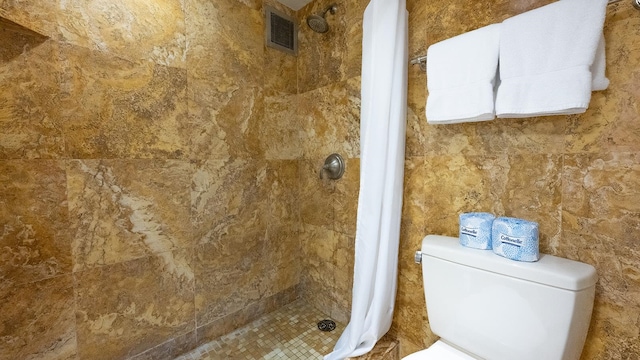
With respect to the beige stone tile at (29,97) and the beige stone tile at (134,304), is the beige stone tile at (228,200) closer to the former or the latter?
the beige stone tile at (134,304)

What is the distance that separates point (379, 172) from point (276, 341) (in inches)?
43.9

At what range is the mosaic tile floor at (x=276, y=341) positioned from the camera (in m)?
1.33

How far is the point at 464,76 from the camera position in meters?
0.93

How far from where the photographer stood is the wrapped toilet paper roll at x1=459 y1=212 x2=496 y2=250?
3.02 ft

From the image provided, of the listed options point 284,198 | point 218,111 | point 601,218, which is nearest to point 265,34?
point 218,111

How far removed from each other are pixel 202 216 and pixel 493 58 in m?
1.46

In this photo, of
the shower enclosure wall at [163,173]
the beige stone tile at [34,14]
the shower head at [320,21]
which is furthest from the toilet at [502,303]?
the beige stone tile at [34,14]

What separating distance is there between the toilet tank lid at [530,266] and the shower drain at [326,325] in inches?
34.8

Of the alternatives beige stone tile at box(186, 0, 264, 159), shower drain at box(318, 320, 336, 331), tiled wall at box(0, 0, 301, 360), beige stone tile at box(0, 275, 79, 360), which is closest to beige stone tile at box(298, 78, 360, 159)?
tiled wall at box(0, 0, 301, 360)

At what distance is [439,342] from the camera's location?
1.02 meters

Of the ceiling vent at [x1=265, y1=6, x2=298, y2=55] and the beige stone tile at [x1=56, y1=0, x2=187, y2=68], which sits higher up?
the ceiling vent at [x1=265, y1=6, x2=298, y2=55]

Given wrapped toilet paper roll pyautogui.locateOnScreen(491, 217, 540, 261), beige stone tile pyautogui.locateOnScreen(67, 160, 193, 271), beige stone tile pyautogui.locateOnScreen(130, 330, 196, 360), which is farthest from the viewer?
beige stone tile pyautogui.locateOnScreen(130, 330, 196, 360)

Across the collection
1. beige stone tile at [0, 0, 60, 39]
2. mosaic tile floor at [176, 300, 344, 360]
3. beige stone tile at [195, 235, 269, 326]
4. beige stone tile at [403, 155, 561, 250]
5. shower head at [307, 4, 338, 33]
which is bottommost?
mosaic tile floor at [176, 300, 344, 360]

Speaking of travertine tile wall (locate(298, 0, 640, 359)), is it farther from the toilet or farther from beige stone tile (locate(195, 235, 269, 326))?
beige stone tile (locate(195, 235, 269, 326))
